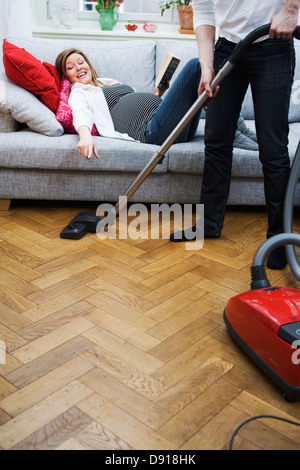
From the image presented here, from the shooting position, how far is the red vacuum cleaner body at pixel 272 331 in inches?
45.5

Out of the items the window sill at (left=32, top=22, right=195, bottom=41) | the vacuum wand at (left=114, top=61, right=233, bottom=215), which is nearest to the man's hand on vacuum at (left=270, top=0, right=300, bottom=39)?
the vacuum wand at (left=114, top=61, right=233, bottom=215)

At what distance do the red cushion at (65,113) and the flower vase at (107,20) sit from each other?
1.10 meters

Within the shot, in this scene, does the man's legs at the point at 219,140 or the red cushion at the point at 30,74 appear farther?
the red cushion at the point at 30,74

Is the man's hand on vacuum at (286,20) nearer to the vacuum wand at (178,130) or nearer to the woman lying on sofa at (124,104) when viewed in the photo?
the vacuum wand at (178,130)

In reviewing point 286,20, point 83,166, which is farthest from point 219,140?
point 83,166

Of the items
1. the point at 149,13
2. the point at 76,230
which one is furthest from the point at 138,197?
the point at 149,13

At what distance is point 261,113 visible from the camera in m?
1.67

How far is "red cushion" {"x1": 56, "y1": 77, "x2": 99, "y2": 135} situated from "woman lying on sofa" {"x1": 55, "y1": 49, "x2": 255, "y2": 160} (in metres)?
0.04

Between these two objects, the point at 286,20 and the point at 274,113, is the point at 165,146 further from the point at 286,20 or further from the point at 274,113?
the point at 286,20

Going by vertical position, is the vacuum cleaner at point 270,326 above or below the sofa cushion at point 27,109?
below

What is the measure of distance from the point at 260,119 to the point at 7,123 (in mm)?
1107

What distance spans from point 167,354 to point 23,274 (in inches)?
24.7

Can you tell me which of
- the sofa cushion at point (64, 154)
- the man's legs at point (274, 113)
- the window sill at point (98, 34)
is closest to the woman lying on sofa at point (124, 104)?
the sofa cushion at point (64, 154)

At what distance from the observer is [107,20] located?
3125mm
